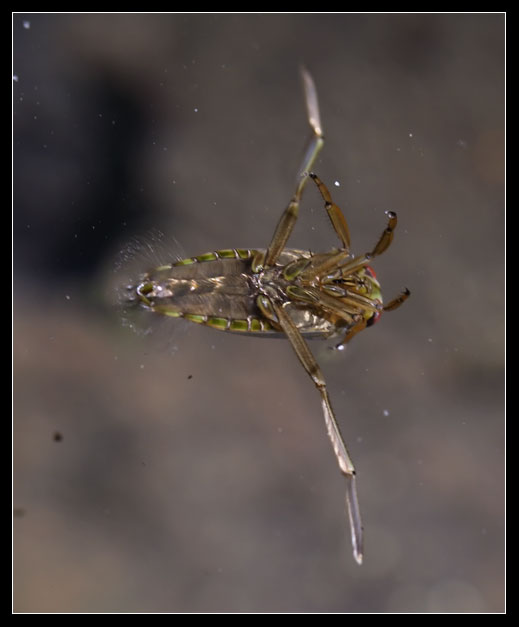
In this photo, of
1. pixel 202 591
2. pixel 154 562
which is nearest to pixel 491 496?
pixel 202 591

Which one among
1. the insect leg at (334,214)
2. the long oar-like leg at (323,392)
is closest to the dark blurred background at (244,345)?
the insect leg at (334,214)

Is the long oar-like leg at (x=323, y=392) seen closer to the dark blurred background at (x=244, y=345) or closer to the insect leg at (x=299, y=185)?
the insect leg at (x=299, y=185)

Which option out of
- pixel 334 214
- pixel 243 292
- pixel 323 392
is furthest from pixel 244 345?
pixel 334 214

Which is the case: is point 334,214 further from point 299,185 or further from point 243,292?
point 243,292

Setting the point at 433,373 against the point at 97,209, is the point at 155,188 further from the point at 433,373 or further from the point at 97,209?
the point at 433,373

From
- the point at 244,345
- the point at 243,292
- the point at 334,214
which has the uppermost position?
the point at 334,214

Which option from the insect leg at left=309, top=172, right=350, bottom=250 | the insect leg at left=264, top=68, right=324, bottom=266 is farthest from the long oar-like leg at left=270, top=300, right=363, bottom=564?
the insect leg at left=309, top=172, right=350, bottom=250
